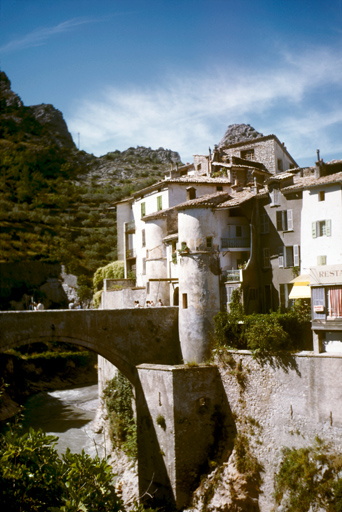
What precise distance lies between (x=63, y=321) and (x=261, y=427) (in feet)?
38.3

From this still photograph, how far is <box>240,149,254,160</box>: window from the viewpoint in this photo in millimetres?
58125

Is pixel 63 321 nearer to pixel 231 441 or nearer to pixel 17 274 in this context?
pixel 231 441

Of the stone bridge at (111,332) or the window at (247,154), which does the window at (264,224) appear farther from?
the window at (247,154)

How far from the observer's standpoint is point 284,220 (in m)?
33.8

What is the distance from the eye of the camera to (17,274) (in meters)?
69.0

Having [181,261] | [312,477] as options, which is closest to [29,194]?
[181,261]

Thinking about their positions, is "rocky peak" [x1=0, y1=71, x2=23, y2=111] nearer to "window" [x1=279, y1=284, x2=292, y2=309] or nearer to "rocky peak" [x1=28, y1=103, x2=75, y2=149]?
"rocky peak" [x1=28, y1=103, x2=75, y2=149]

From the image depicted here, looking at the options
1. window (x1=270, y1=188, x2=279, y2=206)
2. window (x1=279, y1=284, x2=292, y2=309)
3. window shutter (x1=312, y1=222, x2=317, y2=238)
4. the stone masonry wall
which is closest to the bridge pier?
the stone masonry wall

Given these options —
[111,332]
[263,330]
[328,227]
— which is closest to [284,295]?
[328,227]

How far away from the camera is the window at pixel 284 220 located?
33.5 meters

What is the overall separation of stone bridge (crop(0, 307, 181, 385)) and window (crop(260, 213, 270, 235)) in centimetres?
777

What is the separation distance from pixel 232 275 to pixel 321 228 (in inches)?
230

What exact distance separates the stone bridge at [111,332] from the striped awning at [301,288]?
23.7ft

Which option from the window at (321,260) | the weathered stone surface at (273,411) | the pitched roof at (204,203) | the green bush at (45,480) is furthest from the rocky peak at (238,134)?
the green bush at (45,480)
